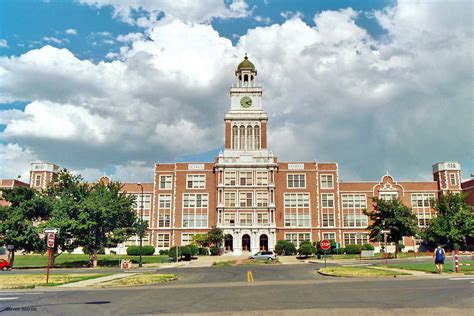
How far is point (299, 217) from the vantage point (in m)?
77.9

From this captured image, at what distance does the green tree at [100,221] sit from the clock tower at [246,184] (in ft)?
91.1

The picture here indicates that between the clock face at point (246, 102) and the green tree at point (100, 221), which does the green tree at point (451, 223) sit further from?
the clock face at point (246, 102)

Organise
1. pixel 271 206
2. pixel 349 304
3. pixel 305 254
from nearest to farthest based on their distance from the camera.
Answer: pixel 349 304, pixel 305 254, pixel 271 206

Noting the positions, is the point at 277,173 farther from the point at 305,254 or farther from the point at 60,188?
the point at 60,188

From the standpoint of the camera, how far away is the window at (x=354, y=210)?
79000 mm

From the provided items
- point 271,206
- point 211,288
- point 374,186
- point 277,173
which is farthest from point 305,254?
point 211,288

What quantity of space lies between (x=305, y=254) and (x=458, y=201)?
21.3m

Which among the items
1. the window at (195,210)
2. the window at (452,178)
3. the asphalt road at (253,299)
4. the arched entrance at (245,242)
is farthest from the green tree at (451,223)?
the window at (195,210)

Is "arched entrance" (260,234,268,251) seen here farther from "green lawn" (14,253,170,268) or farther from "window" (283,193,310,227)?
"green lawn" (14,253,170,268)

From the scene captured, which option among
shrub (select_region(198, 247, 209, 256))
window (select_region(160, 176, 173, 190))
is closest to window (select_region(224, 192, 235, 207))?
shrub (select_region(198, 247, 209, 256))

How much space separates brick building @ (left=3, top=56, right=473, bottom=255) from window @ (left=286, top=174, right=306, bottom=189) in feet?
0.60

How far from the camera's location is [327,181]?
79.8 metres

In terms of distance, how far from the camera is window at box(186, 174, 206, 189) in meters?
79.2

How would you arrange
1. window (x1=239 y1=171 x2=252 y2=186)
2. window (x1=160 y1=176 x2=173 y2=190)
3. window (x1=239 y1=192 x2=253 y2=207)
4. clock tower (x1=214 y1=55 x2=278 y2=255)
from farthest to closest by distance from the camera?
1. window (x1=160 y1=176 x2=173 y2=190)
2. window (x1=239 y1=171 x2=252 y2=186)
3. window (x1=239 y1=192 x2=253 y2=207)
4. clock tower (x1=214 y1=55 x2=278 y2=255)
